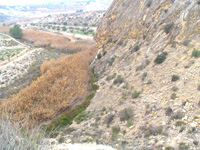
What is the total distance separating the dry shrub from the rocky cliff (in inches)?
102

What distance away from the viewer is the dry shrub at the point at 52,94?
1436 cm

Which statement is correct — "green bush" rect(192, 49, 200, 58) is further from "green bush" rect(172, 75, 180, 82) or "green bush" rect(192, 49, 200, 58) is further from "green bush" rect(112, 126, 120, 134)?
"green bush" rect(112, 126, 120, 134)

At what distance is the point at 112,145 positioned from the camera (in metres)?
8.52

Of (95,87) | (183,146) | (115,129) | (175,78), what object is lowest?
(95,87)

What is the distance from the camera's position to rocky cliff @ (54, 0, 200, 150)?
7812 mm

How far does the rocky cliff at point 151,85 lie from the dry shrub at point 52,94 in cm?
260

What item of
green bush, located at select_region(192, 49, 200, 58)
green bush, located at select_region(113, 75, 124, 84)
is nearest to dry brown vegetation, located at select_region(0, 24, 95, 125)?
green bush, located at select_region(113, 75, 124, 84)

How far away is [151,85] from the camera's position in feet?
38.5

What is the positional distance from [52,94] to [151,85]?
9694 millimetres

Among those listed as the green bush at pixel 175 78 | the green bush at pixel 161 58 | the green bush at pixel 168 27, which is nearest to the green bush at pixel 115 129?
the green bush at pixel 175 78

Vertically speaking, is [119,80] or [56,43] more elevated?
[119,80]

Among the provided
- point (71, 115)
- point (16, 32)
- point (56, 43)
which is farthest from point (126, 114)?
point (16, 32)

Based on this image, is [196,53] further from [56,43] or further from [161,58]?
[56,43]

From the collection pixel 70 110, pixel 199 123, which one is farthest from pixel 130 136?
pixel 70 110
